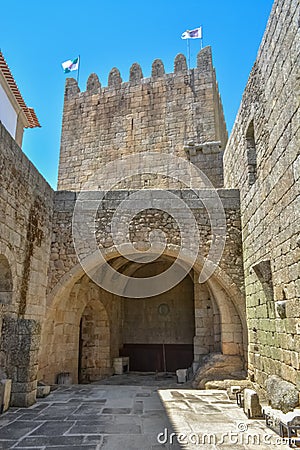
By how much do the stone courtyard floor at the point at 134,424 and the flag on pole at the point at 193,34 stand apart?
10128 millimetres

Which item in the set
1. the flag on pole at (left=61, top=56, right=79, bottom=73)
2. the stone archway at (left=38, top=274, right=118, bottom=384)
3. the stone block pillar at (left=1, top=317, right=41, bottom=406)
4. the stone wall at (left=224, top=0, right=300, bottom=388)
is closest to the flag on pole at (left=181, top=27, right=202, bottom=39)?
the flag on pole at (left=61, top=56, right=79, bottom=73)

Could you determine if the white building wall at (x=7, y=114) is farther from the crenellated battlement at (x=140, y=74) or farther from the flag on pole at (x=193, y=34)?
the flag on pole at (x=193, y=34)

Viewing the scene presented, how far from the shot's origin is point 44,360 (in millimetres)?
6141

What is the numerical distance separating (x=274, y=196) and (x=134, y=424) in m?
3.16

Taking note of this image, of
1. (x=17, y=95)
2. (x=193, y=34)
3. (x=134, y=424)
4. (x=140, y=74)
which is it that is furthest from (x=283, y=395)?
(x=193, y=34)

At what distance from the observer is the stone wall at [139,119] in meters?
10.1

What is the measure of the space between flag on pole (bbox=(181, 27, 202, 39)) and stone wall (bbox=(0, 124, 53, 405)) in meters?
7.32

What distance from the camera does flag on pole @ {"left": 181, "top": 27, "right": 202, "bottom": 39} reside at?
10.8m

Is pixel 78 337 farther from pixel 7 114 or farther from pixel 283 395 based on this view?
pixel 7 114

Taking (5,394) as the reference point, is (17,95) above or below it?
above

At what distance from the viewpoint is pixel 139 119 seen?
10.7 meters

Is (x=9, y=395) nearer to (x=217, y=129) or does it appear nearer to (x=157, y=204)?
(x=157, y=204)

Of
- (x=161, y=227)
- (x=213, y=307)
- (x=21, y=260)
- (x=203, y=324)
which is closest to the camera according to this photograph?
(x=21, y=260)

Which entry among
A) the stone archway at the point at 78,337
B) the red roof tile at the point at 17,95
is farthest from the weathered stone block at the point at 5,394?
the red roof tile at the point at 17,95
